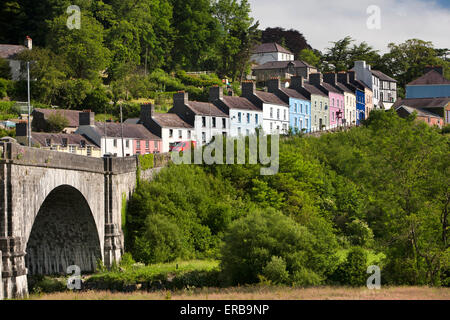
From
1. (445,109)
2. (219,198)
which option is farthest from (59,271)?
(445,109)

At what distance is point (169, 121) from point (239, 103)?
9651 mm

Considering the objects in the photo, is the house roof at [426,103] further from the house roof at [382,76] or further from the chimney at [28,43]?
the chimney at [28,43]

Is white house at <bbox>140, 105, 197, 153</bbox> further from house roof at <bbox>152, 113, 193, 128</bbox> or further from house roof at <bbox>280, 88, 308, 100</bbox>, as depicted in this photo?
house roof at <bbox>280, 88, 308, 100</bbox>

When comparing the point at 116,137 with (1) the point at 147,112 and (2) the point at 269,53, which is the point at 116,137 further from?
(2) the point at 269,53

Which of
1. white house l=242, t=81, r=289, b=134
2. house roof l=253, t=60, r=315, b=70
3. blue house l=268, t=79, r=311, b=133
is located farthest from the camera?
house roof l=253, t=60, r=315, b=70

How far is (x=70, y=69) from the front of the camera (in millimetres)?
72812

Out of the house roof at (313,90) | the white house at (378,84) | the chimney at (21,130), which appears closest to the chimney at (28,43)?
the chimney at (21,130)

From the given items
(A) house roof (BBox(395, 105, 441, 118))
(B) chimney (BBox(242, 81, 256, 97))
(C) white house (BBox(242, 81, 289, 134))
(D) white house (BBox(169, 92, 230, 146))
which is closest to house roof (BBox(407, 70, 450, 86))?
(A) house roof (BBox(395, 105, 441, 118))

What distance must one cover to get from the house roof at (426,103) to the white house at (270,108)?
19.2m

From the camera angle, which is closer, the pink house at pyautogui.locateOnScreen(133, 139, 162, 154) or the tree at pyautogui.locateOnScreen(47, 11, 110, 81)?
the pink house at pyautogui.locateOnScreen(133, 139, 162, 154)

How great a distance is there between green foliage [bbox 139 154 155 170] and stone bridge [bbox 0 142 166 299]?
0.99m

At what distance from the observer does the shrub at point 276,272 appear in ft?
107

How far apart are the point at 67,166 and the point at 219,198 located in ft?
51.6

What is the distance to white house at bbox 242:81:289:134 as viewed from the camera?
7225 cm
